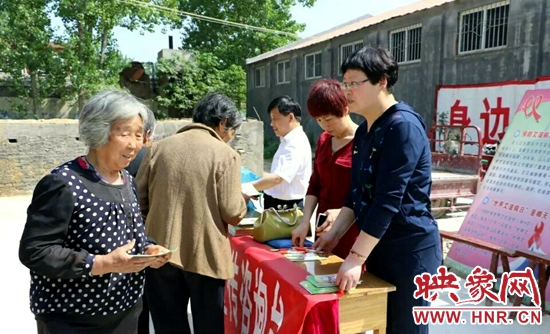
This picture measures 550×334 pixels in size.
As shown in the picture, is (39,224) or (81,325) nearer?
(39,224)

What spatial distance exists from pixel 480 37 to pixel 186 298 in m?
9.63

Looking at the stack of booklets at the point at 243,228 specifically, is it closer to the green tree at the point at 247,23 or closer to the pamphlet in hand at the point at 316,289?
the pamphlet in hand at the point at 316,289

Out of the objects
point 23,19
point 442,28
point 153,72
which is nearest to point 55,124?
point 23,19

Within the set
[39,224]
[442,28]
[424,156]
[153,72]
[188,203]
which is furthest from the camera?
[153,72]

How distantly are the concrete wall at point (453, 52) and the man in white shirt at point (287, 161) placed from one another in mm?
7445

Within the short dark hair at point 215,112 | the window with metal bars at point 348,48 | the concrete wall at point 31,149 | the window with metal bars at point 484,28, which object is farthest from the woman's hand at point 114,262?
the window with metal bars at point 348,48

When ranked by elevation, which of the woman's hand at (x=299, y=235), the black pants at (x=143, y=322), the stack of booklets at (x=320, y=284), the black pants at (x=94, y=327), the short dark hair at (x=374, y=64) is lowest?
the black pants at (x=143, y=322)

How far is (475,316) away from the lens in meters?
2.93

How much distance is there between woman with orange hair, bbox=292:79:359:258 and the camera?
82.9 inches

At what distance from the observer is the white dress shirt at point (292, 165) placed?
275 cm

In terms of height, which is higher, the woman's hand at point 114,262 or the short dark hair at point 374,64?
the short dark hair at point 374,64

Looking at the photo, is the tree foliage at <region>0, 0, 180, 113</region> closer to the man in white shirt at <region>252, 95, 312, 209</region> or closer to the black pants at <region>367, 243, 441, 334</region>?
the man in white shirt at <region>252, 95, 312, 209</region>

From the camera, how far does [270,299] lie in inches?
75.4

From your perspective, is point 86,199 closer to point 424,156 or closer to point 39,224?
point 39,224
